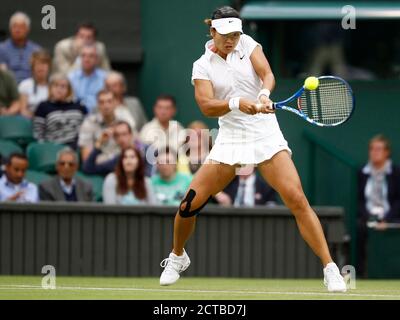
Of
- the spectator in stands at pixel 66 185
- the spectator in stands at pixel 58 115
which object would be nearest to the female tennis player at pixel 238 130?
the spectator in stands at pixel 66 185

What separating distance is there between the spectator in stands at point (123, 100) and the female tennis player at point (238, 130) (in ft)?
17.2

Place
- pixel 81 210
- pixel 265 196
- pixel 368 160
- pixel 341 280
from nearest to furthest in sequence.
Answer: pixel 341 280 → pixel 81 210 → pixel 265 196 → pixel 368 160

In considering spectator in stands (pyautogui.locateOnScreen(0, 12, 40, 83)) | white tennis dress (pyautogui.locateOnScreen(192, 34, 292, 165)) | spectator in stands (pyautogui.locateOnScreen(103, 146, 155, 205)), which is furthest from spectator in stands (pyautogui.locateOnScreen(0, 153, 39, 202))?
white tennis dress (pyautogui.locateOnScreen(192, 34, 292, 165))

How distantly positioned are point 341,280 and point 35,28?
321 inches

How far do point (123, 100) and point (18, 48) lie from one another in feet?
4.81

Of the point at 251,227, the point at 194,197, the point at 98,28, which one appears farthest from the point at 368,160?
the point at 194,197

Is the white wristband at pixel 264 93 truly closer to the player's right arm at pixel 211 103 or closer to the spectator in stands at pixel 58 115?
the player's right arm at pixel 211 103

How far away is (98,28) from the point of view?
1609cm

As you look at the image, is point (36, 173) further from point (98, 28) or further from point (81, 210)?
point (98, 28)

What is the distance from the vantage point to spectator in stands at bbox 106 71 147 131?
14.5 m

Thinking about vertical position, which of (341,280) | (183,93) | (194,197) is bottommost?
(341,280)

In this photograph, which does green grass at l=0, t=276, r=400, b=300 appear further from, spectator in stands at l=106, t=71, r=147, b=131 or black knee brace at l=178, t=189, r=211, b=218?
spectator in stands at l=106, t=71, r=147, b=131

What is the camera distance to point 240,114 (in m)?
9.20

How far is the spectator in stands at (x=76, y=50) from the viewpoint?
14820 mm
